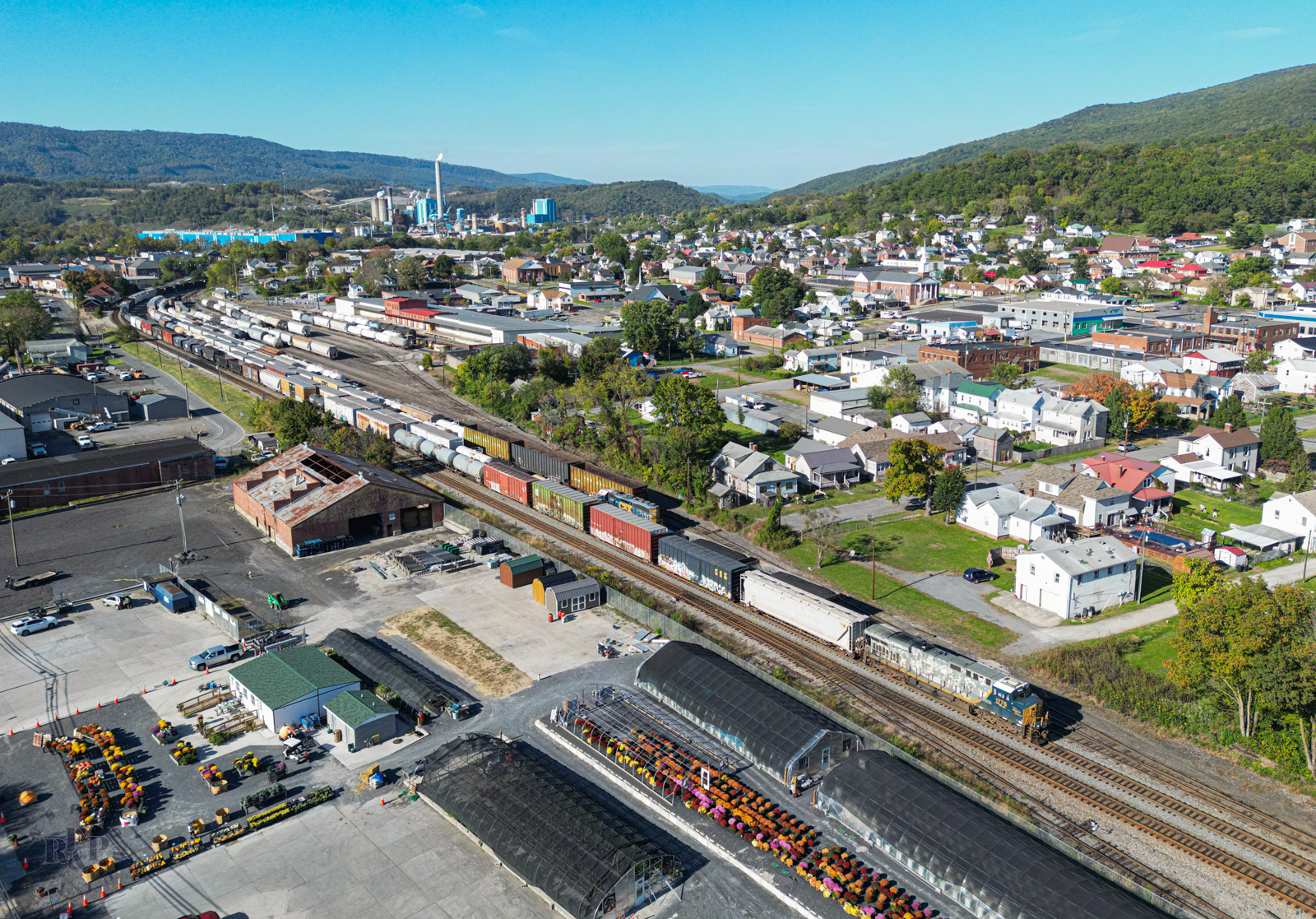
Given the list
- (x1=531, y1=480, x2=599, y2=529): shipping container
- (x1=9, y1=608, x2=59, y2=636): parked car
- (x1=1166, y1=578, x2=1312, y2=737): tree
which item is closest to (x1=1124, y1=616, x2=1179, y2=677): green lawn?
(x1=1166, y1=578, x2=1312, y2=737): tree

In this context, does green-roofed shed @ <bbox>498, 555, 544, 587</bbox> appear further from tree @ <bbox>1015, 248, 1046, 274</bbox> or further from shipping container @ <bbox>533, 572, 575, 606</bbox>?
tree @ <bbox>1015, 248, 1046, 274</bbox>

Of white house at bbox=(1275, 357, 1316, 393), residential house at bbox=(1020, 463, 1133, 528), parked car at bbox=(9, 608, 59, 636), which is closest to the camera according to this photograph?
parked car at bbox=(9, 608, 59, 636)

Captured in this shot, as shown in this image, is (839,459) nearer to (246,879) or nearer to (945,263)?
(246,879)

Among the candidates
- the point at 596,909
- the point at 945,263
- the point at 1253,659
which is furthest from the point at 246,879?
the point at 945,263

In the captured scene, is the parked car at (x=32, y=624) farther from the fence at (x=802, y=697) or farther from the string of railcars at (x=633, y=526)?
the string of railcars at (x=633, y=526)

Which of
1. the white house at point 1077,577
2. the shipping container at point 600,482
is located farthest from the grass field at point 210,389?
the white house at point 1077,577

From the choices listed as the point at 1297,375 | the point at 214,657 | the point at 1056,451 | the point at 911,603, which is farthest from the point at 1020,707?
the point at 1297,375
